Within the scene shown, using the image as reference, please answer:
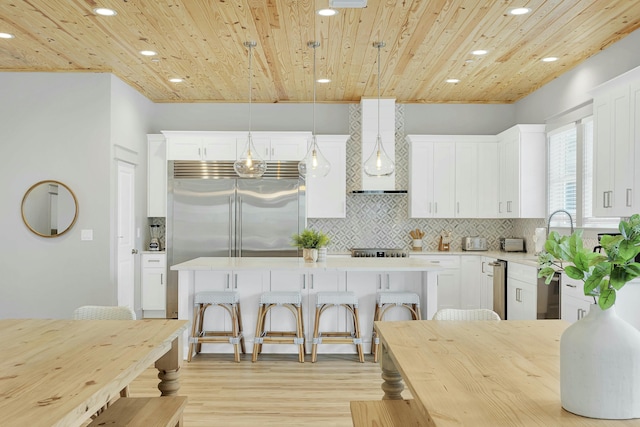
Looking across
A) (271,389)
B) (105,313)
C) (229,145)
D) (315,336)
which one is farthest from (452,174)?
(105,313)

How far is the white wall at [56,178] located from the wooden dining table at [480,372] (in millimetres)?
4221

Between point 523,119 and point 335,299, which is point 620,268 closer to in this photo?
point 335,299

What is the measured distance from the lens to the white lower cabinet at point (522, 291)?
17.1 feet

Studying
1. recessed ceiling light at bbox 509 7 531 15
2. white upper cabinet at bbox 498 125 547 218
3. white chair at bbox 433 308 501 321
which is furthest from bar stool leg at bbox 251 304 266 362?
white upper cabinet at bbox 498 125 547 218

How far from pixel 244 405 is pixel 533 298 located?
299cm

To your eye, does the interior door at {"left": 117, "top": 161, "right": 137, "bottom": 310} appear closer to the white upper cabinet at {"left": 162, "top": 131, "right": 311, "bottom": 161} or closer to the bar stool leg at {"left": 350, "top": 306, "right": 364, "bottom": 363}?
the white upper cabinet at {"left": 162, "top": 131, "right": 311, "bottom": 161}

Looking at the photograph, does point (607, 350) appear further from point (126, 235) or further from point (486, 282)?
point (126, 235)

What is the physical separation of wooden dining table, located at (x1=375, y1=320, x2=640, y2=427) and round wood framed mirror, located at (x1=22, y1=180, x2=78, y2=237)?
4.39m

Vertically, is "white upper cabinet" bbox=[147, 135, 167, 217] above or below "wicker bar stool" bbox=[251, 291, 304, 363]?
above

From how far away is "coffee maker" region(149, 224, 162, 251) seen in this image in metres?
7.07

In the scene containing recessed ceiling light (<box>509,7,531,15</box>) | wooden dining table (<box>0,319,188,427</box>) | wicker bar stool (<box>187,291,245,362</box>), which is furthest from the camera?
wicker bar stool (<box>187,291,245,362</box>)

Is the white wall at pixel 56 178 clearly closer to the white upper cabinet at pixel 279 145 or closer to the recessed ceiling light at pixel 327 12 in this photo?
the white upper cabinet at pixel 279 145

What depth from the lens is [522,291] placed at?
5.55m

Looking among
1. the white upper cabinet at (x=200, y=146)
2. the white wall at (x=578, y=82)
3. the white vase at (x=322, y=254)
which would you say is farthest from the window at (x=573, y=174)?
the white upper cabinet at (x=200, y=146)
